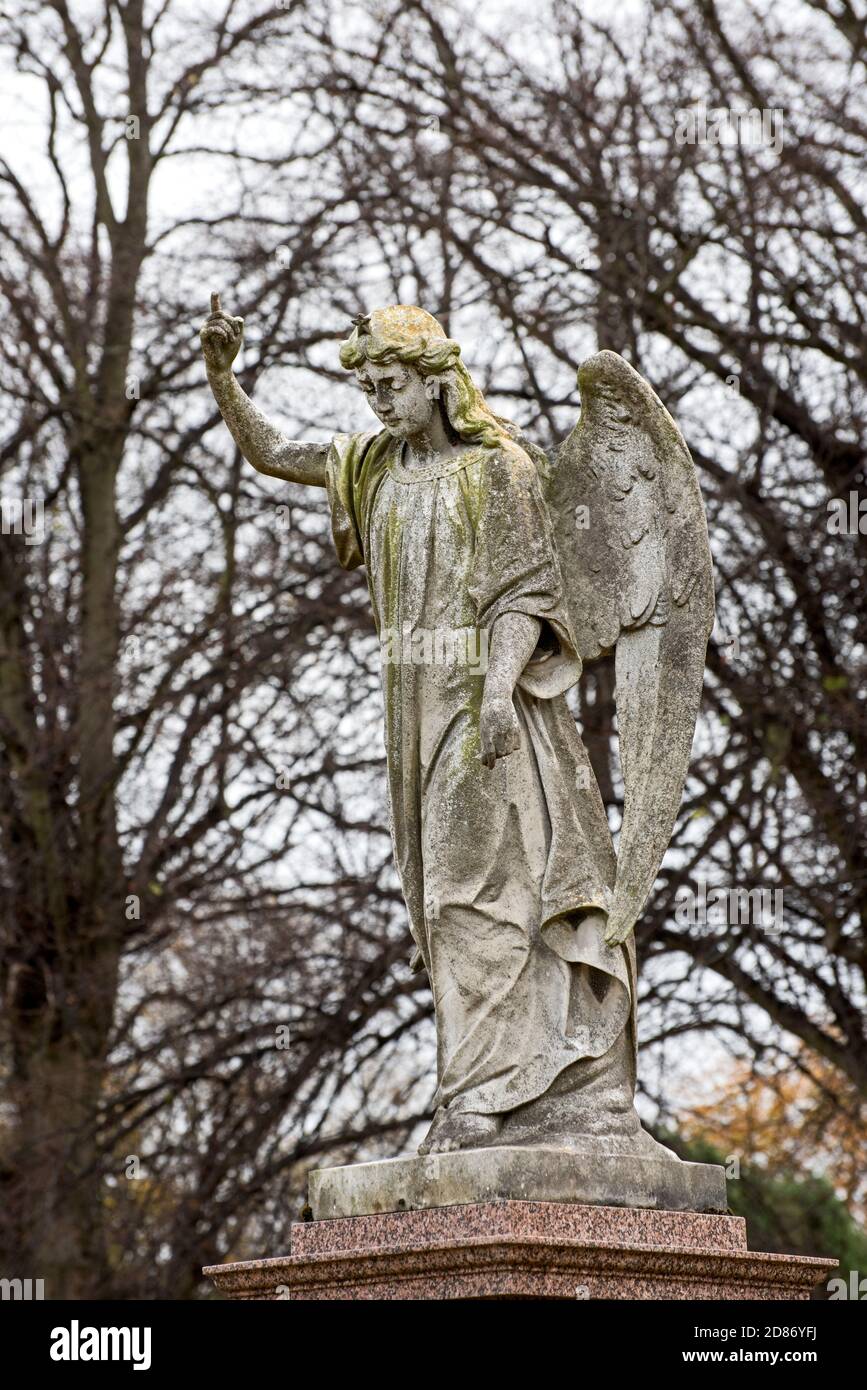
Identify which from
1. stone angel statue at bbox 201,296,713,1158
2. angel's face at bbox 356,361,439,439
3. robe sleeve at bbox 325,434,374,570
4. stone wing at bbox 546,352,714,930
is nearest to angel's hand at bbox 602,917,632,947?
stone angel statue at bbox 201,296,713,1158

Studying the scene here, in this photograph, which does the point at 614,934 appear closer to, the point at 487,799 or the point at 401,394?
the point at 487,799

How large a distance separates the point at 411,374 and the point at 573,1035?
5.83ft

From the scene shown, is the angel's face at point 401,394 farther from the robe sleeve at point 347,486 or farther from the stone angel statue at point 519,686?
the robe sleeve at point 347,486

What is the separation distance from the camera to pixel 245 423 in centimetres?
715

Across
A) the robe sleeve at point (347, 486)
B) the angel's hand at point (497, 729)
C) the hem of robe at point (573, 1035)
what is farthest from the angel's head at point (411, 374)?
the hem of robe at point (573, 1035)

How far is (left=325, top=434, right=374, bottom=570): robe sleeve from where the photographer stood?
22.8 ft

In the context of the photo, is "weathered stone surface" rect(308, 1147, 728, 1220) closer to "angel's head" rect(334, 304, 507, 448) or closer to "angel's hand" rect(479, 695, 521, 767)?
"angel's hand" rect(479, 695, 521, 767)

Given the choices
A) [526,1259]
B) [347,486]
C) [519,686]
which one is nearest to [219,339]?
[347,486]

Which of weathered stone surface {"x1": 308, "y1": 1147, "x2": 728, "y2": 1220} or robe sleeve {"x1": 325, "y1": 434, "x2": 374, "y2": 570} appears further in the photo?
robe sleeve {"x1": 325, "y1": 434, "x2": 374, "y2": 570}

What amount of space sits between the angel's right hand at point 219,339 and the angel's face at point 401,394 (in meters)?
0.46

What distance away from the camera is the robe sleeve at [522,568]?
6574 millimetres

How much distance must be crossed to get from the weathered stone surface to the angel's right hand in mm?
2225
